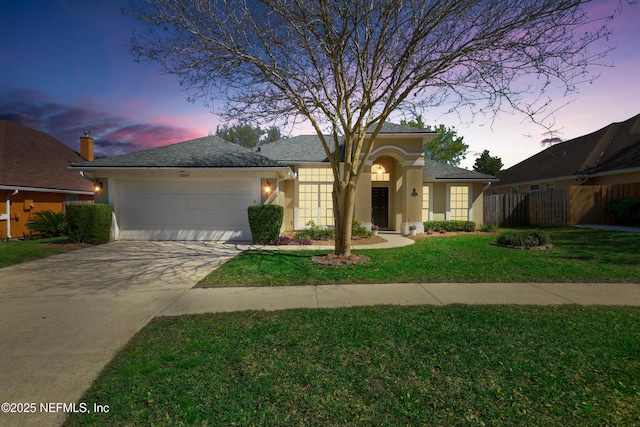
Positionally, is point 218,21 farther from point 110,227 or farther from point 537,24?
point 110,227

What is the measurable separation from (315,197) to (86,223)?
9.18 m

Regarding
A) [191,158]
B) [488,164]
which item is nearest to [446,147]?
[488,164]

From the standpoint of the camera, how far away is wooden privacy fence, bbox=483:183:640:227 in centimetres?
1542

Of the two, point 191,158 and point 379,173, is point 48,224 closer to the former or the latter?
point 191,158

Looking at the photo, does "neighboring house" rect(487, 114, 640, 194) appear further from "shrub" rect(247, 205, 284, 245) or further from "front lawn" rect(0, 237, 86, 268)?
"front lawn" rect(0, 237, 86, 268)

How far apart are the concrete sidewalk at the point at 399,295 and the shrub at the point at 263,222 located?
538 centimetres

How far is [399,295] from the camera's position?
5168 millimetres

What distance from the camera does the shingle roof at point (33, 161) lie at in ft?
44.5

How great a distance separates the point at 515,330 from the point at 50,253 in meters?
12.1

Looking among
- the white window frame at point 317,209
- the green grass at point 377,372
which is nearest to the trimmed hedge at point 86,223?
the white window frame at point 317,209

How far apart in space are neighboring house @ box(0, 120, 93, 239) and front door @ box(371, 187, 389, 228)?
14251mm

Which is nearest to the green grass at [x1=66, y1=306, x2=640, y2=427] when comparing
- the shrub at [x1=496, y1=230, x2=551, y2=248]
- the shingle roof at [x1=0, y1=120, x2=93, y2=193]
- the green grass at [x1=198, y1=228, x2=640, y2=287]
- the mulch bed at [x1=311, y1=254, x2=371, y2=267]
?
the green grass at [x1=198, y1=228, x2=640, y2=287]

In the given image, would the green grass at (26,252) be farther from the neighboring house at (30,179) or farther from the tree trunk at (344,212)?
the tree trunk at (344,212)

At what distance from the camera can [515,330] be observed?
12.2ft
